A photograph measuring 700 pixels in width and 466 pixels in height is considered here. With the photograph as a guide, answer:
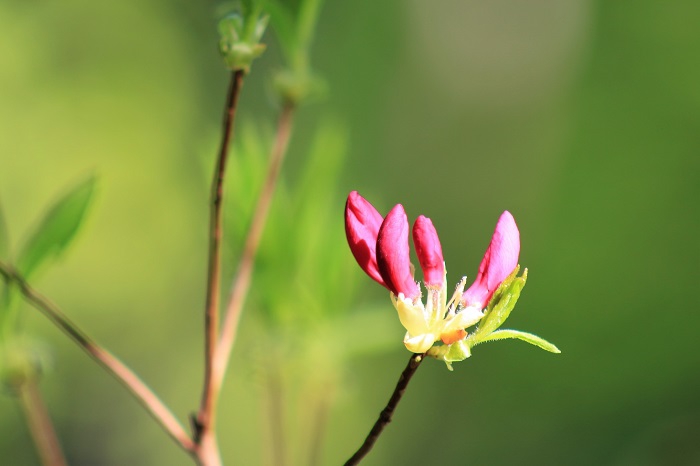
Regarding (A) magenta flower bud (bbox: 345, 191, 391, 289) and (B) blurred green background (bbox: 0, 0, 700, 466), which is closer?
(A) magenta flower bud (bbox: 345, 191, 391, 289)

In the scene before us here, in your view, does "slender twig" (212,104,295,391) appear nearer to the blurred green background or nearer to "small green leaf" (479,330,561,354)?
"small green leaf" (479,330,561,354)

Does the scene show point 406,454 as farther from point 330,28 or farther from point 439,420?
point 330,28

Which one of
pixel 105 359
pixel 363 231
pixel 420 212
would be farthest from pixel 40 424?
pixel 420 212

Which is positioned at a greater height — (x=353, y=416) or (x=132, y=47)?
(x=132, y=47)

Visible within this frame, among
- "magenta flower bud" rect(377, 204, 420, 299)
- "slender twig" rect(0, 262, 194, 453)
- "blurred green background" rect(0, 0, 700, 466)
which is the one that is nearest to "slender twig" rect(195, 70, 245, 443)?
"slender twig" rect(0, 262, 194, 453)

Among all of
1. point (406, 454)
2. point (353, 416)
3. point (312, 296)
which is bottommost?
point (406, 454)

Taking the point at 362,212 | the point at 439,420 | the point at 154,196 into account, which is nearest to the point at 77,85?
the point at 154,196

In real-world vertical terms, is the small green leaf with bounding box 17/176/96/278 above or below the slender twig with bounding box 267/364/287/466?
above
